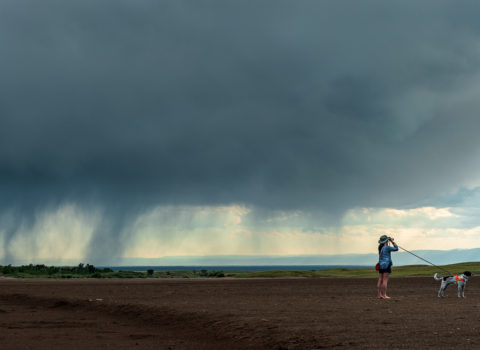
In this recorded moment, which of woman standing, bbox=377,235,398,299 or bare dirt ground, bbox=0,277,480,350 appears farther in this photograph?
woman standing, bbox=377,235,398,299

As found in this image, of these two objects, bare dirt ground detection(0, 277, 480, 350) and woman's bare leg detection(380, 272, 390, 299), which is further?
woman's bare leg detection(380, 272, 390, 299)

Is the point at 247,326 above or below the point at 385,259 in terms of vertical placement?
below

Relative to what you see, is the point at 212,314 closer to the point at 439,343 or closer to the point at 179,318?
the point at 179,318

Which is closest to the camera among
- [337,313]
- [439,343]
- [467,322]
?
[439,343]

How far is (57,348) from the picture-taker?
1436 cm

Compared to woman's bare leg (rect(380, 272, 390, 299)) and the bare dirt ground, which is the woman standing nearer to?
woman's bare leg (rect(380, 272, 390, 299))

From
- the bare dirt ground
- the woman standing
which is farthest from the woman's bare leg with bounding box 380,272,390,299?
the bare dirt ground

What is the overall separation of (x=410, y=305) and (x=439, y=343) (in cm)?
942

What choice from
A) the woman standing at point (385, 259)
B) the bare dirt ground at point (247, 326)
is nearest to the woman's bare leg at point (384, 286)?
the woman standing at point (385, 259)

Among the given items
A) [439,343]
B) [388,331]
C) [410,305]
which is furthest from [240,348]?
[410,305]

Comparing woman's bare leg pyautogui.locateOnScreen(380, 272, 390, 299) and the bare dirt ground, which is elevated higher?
woman's bare leg pyautogui.locateOnScreen(380, 272, 390, 299)

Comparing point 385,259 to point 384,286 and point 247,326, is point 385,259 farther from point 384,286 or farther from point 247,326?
point 247,326

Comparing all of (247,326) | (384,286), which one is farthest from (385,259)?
(247,326)

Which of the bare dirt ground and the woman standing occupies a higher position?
the woman standing
